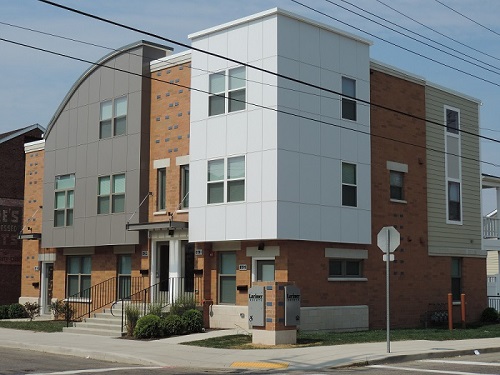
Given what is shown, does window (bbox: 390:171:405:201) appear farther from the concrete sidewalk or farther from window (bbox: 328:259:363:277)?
the concrete sidewalk

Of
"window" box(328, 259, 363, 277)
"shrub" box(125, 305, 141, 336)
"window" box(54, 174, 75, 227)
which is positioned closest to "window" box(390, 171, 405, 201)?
"window" box(328, 259, 363, 277)

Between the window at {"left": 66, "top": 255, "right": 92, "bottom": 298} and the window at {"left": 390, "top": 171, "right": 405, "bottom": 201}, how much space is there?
12.0 m

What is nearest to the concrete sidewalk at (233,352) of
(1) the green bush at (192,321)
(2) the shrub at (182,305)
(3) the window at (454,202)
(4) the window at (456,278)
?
(1) the green bush at (192,321)

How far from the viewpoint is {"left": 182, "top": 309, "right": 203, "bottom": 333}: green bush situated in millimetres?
24016

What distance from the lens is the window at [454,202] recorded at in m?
31.0

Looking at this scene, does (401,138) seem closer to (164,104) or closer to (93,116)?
(164,104)

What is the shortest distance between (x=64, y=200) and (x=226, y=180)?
369 inches

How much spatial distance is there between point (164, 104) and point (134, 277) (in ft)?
20.6

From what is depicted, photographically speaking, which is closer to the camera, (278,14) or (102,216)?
(278,14)

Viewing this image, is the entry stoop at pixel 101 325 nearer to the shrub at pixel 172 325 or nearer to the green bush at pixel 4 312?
the shrub at pixel 172 325

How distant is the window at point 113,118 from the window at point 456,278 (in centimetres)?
1380

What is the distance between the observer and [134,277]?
2852 centimetres

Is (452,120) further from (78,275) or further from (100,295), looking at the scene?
(78,275)

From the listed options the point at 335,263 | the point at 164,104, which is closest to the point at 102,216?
the point at 164,104
